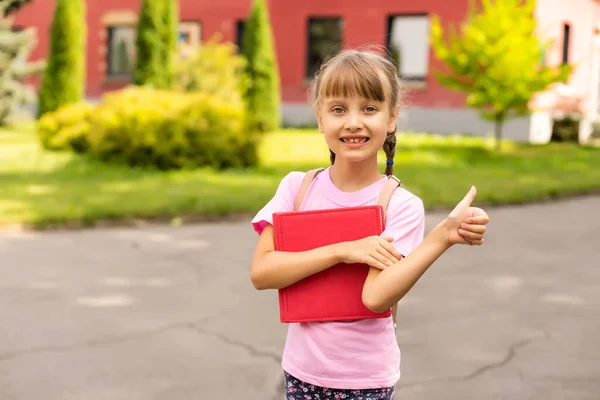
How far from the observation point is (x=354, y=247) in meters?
2.16

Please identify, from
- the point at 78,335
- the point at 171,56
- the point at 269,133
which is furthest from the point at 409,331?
the point at 171,56

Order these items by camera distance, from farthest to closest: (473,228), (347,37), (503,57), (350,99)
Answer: (347,37)
(503,57)
(350,99)
(473,228)

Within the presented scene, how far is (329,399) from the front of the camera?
236cm

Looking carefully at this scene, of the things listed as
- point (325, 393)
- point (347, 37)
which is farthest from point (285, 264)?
point (347, 37)

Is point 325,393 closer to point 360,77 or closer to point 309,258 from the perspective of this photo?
point 309,258

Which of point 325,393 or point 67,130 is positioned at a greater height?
A: point 325,393

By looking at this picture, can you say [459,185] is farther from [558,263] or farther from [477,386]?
[477,386]

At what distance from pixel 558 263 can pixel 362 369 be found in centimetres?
→ 514

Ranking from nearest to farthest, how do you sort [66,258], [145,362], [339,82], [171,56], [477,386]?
1. [339,82]
2. [477,386]
3. [145,362]
4. [66,258]
5. [171,56]

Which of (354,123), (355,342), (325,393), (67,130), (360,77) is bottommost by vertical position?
(67,130)

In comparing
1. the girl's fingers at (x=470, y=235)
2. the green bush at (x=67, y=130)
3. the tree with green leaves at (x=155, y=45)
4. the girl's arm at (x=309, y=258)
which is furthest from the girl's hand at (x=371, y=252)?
the tree with green leaves at (x=155, y=45)

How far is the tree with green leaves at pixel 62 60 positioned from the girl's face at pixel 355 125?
2133 centimetres

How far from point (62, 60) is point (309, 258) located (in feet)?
71.5

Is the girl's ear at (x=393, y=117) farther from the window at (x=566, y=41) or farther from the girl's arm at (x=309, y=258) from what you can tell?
the window at (x=566, y=41)
